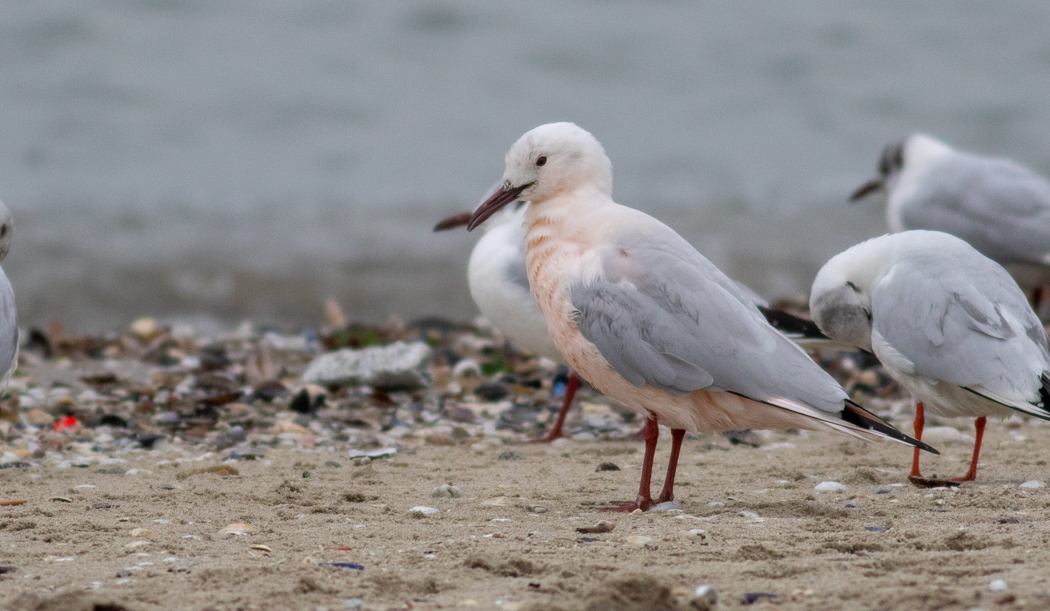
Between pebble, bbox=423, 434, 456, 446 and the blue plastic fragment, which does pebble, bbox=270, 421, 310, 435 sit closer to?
pebble, bbox=423, 434, 456, 446

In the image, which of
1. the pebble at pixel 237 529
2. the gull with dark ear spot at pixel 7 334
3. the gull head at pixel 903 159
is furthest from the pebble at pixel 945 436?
the gull head at pixel 903 159

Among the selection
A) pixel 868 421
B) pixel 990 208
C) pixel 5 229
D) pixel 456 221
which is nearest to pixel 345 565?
pixel 868 421

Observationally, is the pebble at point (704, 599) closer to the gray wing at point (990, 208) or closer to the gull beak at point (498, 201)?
the gull beak at point (498, 201)

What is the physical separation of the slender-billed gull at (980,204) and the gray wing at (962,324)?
13.9 ft

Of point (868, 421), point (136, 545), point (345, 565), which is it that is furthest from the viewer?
point (868, 421)

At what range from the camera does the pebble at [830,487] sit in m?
4.14

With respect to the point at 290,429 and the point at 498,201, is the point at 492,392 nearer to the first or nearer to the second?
the point at 290,429

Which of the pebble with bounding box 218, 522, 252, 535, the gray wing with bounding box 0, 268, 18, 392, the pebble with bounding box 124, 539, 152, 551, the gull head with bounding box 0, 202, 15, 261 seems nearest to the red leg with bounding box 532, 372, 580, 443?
the pebble with bounding box 218, 522, 252, 535

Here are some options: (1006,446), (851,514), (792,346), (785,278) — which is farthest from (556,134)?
(785,278)

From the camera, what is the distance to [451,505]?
3969 mm

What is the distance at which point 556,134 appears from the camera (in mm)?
4160

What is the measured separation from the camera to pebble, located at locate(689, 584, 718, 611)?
249cm

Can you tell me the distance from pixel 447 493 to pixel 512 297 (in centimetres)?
195

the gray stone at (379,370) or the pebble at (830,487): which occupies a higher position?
the pebble at (830,487)
